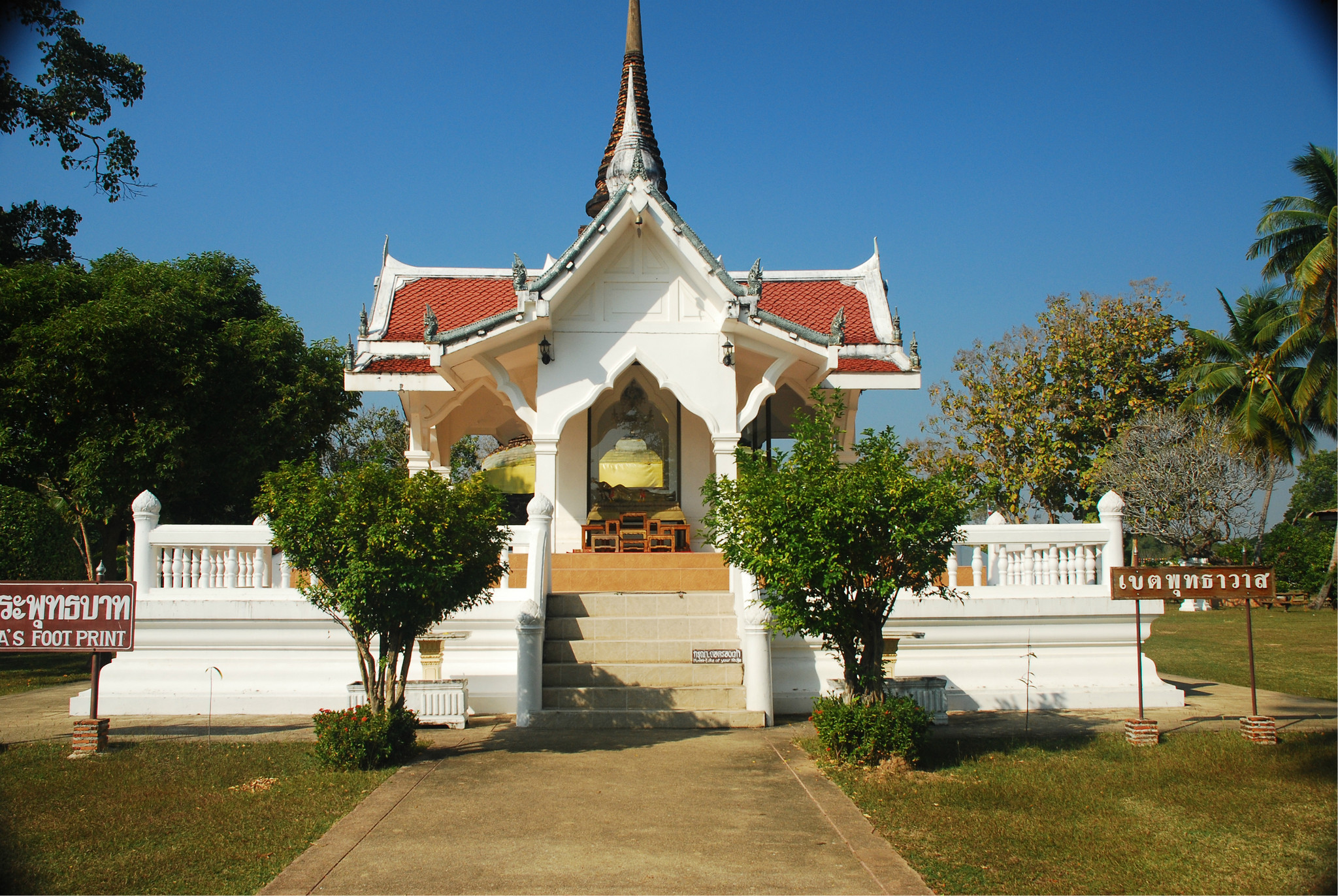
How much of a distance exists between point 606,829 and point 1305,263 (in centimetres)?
2335

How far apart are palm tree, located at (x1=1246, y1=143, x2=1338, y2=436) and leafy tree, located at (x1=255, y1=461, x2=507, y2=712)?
21979 mm

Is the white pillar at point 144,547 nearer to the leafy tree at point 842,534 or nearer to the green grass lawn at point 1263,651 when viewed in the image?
the leafy tree at point 842,534

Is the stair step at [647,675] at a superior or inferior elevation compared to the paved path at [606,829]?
superior

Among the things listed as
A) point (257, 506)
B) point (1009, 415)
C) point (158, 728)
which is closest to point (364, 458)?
point (257, 506)

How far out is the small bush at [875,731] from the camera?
7.90 meters

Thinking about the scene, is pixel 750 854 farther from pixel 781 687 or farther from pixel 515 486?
pixel 515 486

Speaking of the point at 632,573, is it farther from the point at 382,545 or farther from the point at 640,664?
the point at 382,545

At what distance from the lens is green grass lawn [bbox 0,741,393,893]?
5340 mm

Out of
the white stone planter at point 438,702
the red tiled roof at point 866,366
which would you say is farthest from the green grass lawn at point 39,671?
the red tiled roof at point 866,366

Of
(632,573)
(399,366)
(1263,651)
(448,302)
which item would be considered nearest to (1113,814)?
(632,573)

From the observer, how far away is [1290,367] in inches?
1168

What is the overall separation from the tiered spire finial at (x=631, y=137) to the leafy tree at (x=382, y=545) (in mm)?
9639

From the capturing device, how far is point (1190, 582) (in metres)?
9.48

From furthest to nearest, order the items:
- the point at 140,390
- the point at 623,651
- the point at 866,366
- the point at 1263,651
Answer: the point at 1263,651, the point at 140,390, the point at 866,366, the point at 623,651
